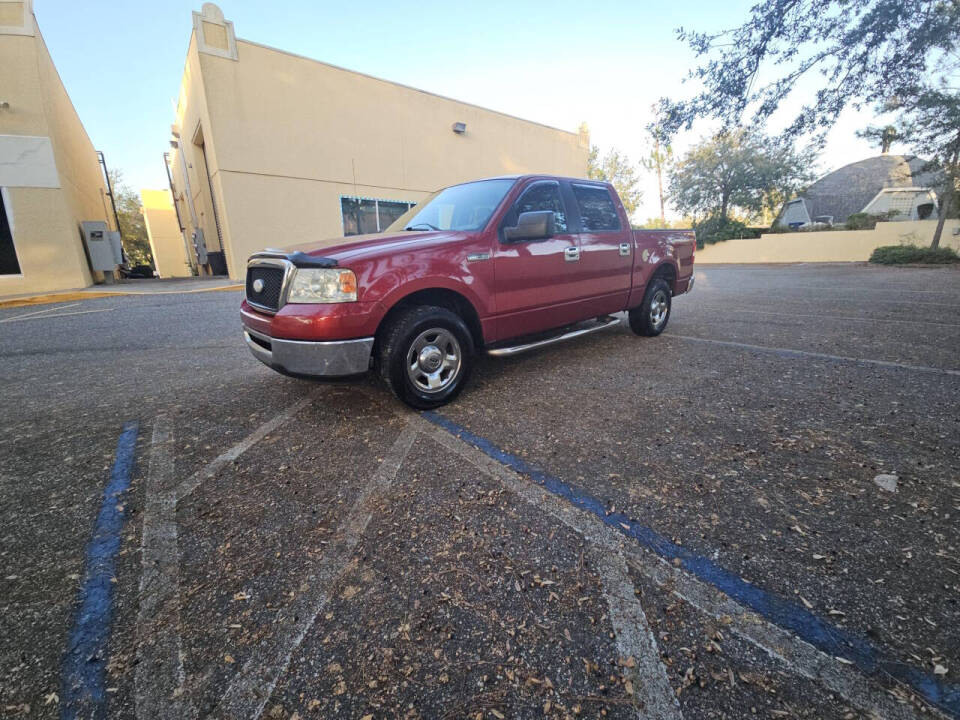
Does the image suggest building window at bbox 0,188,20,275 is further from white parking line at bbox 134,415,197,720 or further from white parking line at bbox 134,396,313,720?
white parking line at bbox 134,415,197,720

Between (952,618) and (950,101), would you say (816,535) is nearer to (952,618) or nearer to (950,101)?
(952,618)

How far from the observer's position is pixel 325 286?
310 centimetres

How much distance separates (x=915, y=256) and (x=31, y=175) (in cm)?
3225

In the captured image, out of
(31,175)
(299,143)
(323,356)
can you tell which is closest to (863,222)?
(299,143)

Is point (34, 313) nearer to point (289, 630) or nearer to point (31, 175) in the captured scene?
point (31, 175)

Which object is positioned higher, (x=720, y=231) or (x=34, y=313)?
(x=720, y=231)

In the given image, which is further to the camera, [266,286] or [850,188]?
[850,188]

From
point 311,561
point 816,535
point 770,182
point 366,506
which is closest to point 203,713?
point 311,561

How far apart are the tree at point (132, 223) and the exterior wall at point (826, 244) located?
4632 cm

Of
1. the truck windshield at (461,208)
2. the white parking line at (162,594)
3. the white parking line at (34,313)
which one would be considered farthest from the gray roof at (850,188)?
the white parking line at (34,313)

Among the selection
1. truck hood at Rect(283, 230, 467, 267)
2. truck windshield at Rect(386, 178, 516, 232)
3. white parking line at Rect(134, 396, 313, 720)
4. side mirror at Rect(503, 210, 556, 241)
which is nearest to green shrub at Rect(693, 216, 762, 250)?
truck windshield at Rect(386, 178, 516, 232)

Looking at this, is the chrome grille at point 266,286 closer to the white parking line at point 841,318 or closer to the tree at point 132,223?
the white parking line at point 841,318

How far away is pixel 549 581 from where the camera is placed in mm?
1775

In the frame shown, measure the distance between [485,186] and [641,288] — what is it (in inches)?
99.7
